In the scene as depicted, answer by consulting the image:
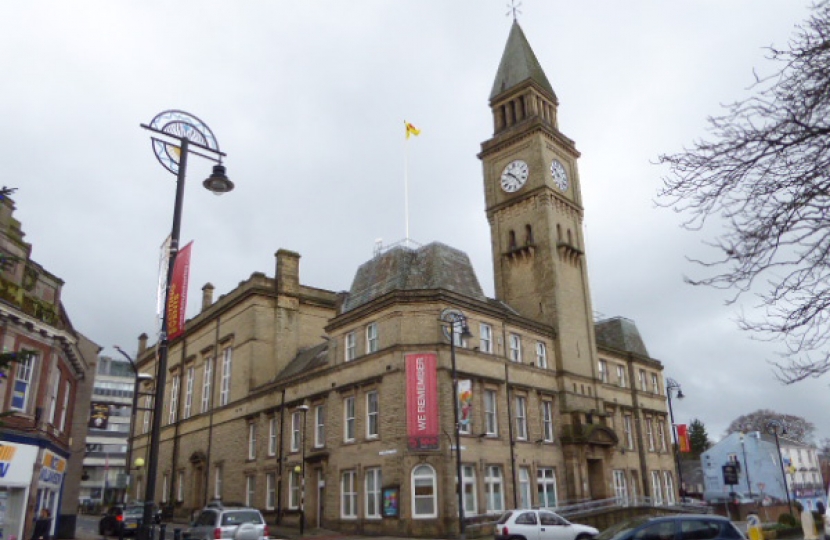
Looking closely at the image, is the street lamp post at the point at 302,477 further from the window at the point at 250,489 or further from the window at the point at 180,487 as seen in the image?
the window at the point at 180,487

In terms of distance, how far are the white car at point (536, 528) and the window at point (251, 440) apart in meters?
22.4

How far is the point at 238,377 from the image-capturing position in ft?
149

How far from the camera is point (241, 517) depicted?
2136cm

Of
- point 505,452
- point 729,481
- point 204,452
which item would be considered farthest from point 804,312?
point 204,452

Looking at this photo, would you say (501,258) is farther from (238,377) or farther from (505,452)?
(238,377)

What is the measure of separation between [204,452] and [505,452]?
79.8ft

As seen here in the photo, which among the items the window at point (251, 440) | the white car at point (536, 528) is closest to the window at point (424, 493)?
the white car at point (536, 528)

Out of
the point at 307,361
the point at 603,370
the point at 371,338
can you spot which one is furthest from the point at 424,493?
the point at 603,370

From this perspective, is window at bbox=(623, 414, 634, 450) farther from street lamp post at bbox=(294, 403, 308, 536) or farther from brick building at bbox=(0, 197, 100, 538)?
brick building at bbox=(0, 197, 100, 538)

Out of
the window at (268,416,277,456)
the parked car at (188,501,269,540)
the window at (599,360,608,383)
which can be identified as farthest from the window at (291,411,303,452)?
the window at (599,360,608,383)

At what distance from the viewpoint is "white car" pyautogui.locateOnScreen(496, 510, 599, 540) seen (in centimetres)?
2361

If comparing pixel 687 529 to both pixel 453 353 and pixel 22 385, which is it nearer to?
pixel 453 353

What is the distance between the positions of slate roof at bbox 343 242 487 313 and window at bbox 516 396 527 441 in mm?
5986

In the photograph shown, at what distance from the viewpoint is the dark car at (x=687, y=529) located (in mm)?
14898
